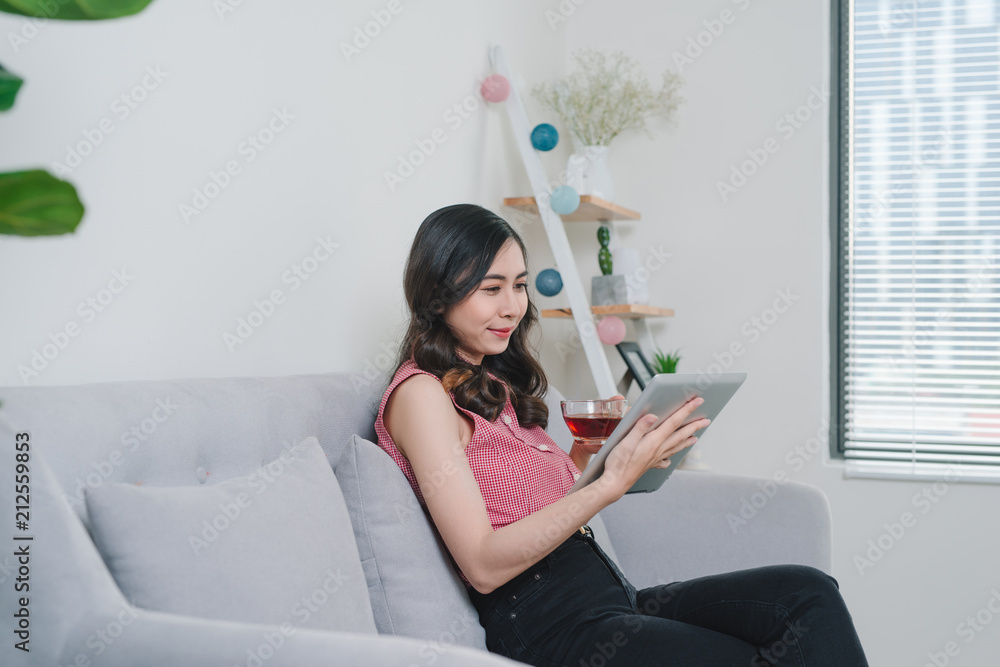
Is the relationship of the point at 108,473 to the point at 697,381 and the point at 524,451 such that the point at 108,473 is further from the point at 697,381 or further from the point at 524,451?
the point at 697,381

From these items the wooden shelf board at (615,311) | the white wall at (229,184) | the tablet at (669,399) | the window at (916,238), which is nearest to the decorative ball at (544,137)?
the white wall at (229,184)

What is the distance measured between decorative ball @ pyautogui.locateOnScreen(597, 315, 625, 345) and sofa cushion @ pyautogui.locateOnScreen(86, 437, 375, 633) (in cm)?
158

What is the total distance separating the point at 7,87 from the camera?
62 centimetres

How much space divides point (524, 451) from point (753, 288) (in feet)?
5.44

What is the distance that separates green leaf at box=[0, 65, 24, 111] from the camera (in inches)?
24.3

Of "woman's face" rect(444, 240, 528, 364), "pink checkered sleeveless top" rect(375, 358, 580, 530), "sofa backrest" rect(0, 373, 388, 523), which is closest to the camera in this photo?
"sofa backrest" rect(0, 373, 388, 523)

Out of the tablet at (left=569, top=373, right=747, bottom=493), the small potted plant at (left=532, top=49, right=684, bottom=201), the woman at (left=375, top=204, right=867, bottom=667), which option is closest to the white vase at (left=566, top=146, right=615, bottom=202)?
the small potted plant at (left=532, top=49, right=684, bottom=201)

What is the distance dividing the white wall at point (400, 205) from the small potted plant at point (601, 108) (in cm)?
7

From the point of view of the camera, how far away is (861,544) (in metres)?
2.67

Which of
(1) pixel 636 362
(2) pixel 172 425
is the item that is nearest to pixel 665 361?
(1) pixel 636 362

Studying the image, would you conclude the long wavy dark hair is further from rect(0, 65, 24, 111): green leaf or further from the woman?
rect(0, 65, 24, 111): green leaf

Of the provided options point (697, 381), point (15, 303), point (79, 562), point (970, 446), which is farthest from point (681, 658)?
point (970, 446)

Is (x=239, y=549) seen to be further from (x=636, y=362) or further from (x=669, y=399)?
(x=636, y=362)

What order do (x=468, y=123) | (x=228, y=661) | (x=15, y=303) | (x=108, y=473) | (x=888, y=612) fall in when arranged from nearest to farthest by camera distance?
1. (x=228, y=661)
2. (x=108, y=473)
3. (x=15, y=303)
4. (x=468, y=123)
5. (x=888, y=612)
